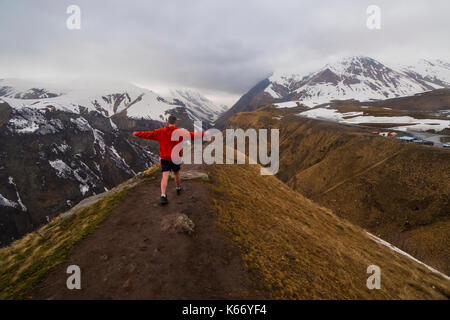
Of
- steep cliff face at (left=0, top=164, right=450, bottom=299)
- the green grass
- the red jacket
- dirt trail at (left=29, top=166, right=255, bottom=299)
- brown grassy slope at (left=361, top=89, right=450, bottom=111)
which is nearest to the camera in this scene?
dirt trail at (left=29, top=166, right=255, bottom=299)

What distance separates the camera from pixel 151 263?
650cm

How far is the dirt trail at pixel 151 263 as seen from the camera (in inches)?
222

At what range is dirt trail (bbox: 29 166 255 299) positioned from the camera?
5.64 m

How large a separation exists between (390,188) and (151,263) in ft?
164

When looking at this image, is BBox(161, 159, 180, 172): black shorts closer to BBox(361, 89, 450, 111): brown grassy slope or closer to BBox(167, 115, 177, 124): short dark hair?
BBox(167, 115, 177, 124): short dark hair

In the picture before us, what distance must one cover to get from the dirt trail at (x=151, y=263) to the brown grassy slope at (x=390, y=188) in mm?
31488

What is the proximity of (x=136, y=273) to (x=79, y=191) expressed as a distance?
687 ft

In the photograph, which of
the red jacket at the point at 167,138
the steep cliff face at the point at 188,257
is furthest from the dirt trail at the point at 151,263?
the red jacket at the point at 167,138

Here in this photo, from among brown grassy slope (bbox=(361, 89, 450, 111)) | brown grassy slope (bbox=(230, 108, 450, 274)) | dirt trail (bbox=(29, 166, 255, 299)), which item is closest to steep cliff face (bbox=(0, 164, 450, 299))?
dirt trail (bbox=(29, 166, 255, 299))

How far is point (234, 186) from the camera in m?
13.7

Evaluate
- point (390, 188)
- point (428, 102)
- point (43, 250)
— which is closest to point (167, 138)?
point (43, 250)

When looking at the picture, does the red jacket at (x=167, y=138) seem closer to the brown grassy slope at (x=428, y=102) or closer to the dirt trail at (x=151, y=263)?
the dirt trail at (x=151, y=263)

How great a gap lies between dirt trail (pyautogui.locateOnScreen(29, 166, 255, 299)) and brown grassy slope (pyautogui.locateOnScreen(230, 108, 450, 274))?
3149 cm
